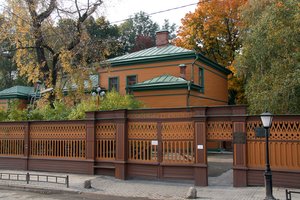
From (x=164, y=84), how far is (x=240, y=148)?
40.4 feet

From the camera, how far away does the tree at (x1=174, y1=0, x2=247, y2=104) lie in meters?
36.1

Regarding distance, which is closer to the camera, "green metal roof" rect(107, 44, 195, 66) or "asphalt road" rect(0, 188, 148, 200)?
"asphalt road" rect(0, 188, 148, 200)

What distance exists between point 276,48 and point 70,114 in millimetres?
11760

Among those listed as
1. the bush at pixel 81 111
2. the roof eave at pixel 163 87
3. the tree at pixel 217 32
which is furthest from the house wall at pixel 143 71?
the tree at pixel 217 32

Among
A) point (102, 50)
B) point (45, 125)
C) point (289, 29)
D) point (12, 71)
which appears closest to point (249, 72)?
point (289, 29)

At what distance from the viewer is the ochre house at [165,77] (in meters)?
24.0

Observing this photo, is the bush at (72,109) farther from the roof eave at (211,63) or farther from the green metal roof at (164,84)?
the roof eave at (211,63)

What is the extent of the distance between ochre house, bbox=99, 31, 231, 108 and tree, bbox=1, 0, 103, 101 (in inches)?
103

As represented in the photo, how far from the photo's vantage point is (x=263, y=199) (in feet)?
32.7

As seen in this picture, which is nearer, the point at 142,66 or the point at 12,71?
the point at 142,66

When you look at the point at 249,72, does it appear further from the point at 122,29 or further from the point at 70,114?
the point at 122,29

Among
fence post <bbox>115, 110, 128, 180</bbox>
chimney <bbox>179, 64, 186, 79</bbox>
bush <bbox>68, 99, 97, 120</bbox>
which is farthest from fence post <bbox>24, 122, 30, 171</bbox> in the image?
chimney <bbox>179, 64, 186, 79</bbox>

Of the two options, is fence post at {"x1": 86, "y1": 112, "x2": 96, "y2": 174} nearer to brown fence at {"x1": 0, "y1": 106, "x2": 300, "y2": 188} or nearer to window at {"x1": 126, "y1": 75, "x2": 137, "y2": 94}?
brown fence at {"x1": 0, "y1": 106, "x2": 300, "y2": 188}

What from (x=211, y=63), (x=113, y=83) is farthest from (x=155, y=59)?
(x=211, y=63)
